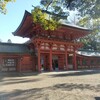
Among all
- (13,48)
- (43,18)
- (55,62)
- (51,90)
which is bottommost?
(51,90)

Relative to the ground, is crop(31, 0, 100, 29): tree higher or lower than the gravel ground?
higher

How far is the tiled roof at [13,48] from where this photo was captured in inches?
1104

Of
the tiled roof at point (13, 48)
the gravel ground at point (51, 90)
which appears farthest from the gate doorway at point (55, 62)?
the gravel ground at point (51, 90)

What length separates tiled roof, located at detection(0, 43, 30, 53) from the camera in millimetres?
28041

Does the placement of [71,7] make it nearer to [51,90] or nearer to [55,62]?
[51,90]

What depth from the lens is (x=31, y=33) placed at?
3200 cm

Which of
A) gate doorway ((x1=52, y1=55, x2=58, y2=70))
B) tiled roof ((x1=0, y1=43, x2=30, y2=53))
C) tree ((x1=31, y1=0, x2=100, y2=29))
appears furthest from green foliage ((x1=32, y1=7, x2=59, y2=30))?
gate doorway ((x1=52, y1=55, x2=58, y2=70))

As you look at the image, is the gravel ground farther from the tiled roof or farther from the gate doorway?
the gate doorway

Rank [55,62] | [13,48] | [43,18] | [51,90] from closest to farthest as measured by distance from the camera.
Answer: [51,90]
[43,18]
[13,48]
[55,62]

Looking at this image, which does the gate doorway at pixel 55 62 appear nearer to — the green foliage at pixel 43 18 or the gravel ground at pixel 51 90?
the green foliage at pixel 43 18

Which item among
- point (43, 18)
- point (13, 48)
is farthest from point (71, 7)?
point (13, 48)

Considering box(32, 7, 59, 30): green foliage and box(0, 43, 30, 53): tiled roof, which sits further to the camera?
box(0, 43, 30, 53): tiled roof

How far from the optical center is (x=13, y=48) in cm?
2969

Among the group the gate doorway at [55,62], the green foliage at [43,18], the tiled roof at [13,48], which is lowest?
the gate doorway at [55,62]
